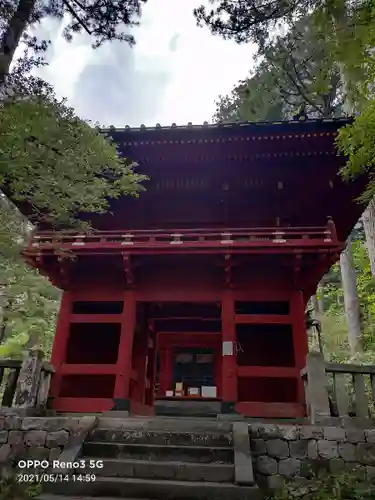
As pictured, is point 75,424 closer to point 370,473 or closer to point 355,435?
point 355,435

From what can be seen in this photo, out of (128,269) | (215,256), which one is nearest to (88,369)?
(128,269)

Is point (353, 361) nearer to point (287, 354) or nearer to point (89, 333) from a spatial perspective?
point (287, 354)

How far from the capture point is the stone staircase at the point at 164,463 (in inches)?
175

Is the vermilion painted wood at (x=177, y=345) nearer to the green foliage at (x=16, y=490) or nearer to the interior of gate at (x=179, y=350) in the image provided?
the interior of gate at (x=179, y=350)

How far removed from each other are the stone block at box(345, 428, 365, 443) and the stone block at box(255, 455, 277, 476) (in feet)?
3.77

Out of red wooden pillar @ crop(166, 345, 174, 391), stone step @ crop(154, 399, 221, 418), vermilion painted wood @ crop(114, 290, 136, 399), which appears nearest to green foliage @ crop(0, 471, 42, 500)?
→ vermilion painted wood @ crop(114, 290, 136, 399)

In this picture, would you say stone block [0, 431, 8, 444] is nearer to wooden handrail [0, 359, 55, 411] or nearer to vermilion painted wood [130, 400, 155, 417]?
wooden handrail [0, 359, 55, 411]

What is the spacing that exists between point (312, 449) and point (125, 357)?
4160mm

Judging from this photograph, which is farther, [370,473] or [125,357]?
[125,357]

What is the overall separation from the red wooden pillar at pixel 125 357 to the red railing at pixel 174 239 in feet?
4.23

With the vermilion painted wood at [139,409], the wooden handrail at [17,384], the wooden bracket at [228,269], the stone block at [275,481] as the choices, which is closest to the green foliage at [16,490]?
the wooden handrail at [17,384]

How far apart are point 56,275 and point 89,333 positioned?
1.98m

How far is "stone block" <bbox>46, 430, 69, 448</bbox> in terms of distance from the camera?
5.58 m

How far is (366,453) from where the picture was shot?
5.20 meters
